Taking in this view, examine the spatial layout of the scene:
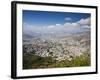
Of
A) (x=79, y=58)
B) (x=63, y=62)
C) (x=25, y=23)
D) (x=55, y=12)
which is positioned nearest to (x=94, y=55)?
(x=79, y=58)

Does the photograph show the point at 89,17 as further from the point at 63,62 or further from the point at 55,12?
the point at 63,62

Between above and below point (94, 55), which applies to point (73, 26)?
above

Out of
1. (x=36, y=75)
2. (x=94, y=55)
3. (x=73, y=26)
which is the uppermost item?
(x=73, y=26)
